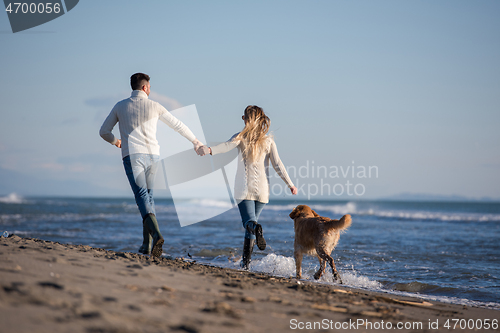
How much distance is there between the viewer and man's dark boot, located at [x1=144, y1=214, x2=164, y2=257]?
441 cm

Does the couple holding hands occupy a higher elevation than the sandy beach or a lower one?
higher

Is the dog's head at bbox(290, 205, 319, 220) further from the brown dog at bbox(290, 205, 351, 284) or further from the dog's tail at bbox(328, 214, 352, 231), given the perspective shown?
the dog's tail at bbox(328, 214, 352, 231)

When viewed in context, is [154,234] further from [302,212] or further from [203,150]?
[302,212]

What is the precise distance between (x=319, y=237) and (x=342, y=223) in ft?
1.29

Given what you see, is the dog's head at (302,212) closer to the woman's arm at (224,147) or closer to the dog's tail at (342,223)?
the dog's tail at (342,223)

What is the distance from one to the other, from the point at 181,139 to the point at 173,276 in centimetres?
299

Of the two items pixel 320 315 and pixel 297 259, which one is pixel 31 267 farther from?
pixel 297 259

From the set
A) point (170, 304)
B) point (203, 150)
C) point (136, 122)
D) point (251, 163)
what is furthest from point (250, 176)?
point (170, 304)

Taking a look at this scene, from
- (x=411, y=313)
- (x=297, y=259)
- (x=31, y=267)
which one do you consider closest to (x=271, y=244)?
(x=297, y=259)

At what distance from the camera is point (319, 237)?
15.6 feet

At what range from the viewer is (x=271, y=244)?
9.33 m

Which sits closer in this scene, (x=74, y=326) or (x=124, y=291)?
(x=74, y=326)

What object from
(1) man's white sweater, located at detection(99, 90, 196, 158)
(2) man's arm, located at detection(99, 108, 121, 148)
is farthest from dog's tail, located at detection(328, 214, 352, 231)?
(2) man's arm, located at detection(99, 108, 121, 148)

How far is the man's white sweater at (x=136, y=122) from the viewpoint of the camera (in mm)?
4586
